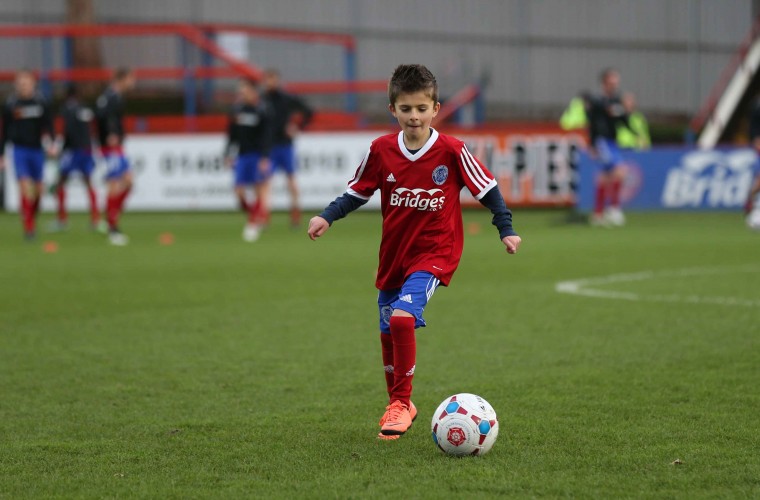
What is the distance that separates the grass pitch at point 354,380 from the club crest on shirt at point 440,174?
3.62 feet

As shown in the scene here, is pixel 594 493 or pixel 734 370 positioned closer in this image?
pixel 594 493

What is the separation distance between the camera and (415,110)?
5.17 meters

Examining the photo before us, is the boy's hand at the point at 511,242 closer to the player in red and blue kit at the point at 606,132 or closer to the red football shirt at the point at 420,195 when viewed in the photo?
the red football shirt at the point at 420,195

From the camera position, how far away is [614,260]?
42.6 ft

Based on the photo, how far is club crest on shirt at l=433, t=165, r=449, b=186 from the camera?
535 cm

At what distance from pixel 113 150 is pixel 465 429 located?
1267 cm

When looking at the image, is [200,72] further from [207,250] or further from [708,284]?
[708,284]

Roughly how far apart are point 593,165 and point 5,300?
13.1 meters

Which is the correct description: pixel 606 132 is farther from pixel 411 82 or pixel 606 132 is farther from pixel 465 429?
pixel 465 429

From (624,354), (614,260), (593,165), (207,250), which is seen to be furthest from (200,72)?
(624,354)

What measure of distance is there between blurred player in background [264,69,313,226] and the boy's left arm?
12.7 metres

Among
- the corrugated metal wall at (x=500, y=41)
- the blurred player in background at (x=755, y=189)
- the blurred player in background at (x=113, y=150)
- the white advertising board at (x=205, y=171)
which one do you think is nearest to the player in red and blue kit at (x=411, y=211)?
the blurred player in background at (x=113, y=150)

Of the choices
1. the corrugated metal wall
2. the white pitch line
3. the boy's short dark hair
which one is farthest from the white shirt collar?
the corrugated metal wall

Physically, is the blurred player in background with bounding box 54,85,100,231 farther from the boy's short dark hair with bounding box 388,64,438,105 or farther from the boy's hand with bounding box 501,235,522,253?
the boy's hand with bounding box 501,235,522,253
